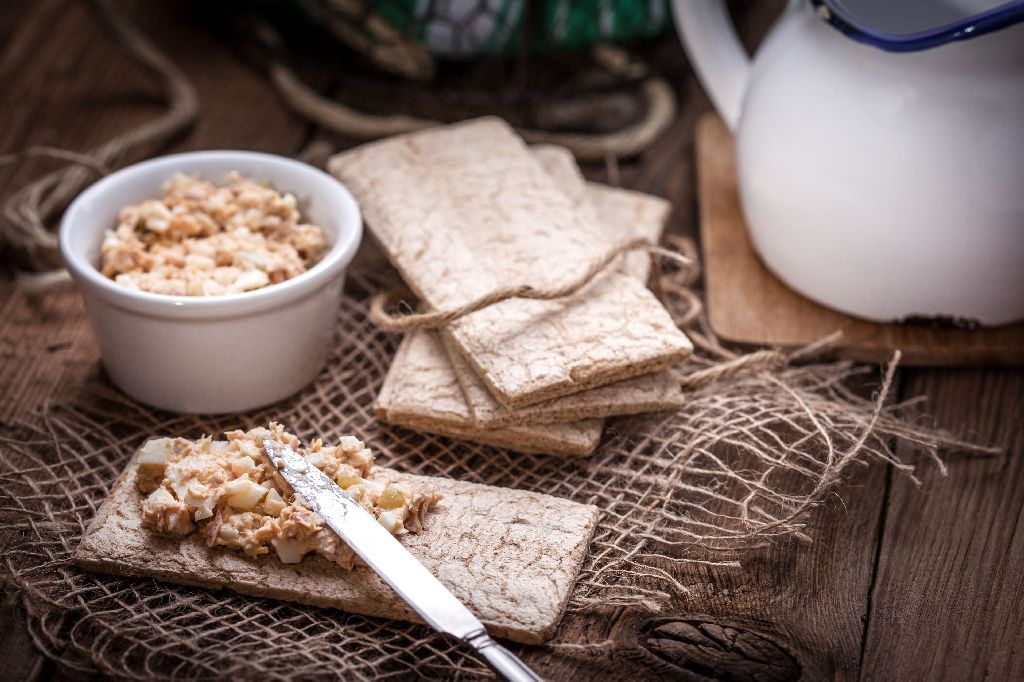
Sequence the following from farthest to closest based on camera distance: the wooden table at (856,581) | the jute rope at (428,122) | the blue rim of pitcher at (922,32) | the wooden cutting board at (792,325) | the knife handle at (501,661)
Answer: the jute rope at (428,122)
the wooden cutting board at (792,325)
the blue rim of pitcher at (922,32)
the wooden table at (856,581)
the knife handle at (501,661)

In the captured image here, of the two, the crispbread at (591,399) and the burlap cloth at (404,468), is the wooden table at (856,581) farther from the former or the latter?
the crispbread at (591,399)

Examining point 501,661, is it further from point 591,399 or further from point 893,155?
point 893,155

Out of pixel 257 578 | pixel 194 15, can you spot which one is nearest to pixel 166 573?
A: pixel 257 578

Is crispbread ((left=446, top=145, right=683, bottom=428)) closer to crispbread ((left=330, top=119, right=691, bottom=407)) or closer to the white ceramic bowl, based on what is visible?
crispbread ((left=330, top=119, right=691, bottom=407))

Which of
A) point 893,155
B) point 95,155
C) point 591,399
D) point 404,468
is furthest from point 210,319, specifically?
point 893,155

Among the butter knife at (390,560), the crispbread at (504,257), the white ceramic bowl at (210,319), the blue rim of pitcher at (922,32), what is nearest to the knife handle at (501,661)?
the butter knife at (390,560)
